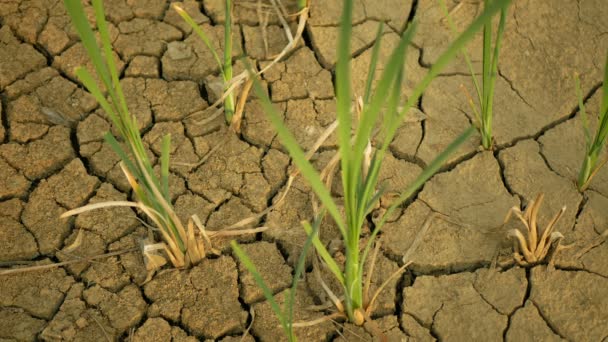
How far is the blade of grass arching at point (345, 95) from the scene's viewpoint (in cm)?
123

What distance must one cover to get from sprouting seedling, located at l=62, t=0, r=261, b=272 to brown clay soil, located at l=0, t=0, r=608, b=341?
2.9 inches

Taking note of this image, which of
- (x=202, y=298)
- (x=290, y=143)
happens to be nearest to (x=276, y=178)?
(x=202, y=298)

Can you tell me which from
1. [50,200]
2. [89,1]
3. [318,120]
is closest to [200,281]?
[50,200]

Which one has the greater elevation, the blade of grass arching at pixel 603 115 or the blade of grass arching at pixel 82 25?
the blade of grass arching at pixel 82 25

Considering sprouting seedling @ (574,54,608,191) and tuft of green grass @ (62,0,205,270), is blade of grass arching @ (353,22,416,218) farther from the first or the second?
sprouting seedling @ (574,54,608,191)

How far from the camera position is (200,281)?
7.16ft

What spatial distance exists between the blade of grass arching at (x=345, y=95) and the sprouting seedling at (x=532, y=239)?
0.72m

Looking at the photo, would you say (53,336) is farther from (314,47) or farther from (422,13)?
(422,13)

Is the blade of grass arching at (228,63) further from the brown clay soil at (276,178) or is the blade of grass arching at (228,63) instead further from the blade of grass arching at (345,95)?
the blade of grass arching at (345,95)

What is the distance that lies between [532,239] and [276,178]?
87 cm

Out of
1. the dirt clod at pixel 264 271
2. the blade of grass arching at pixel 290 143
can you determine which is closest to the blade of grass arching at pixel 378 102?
the blade of grass arching at pixel 290 143

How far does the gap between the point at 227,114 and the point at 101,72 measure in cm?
86

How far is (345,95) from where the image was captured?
4.36 feet

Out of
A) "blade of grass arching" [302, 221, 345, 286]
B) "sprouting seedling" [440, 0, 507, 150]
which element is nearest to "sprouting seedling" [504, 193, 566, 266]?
"sprouting seedling" [440, 0, 507, 150]
